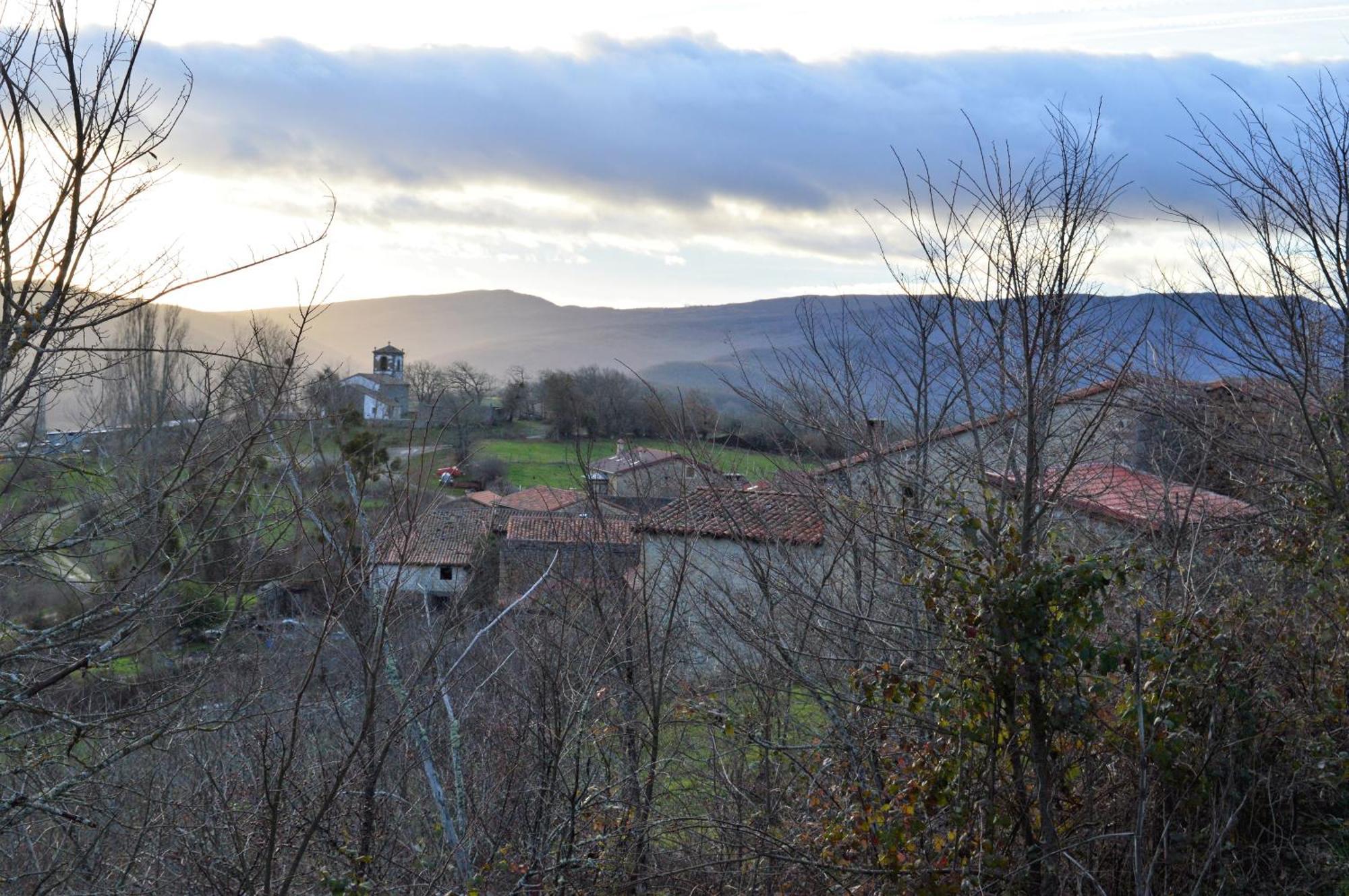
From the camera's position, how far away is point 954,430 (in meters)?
7.85

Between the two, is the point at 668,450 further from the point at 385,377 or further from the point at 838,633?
the point at 385,377

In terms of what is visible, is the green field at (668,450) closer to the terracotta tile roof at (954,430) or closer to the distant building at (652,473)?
the distant building at (652,473)

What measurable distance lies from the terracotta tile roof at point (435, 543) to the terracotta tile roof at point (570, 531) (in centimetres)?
62

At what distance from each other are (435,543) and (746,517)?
2.41 meters

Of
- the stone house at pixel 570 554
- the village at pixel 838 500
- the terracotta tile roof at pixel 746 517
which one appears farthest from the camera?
the stone house at pixel 570 554

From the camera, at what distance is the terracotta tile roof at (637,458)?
29.6ft

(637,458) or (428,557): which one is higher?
(637,458)

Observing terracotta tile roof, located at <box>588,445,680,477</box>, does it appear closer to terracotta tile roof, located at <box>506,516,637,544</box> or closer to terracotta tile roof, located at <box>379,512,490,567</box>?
terracotta tile roof, located at <box>506,516,637,544</box>

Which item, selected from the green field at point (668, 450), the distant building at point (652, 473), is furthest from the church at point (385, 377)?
the distant building at point (652, 473)

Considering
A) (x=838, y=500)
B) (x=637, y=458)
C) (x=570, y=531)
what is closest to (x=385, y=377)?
(x=570, y=531)

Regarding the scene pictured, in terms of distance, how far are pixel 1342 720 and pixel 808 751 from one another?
2.93m

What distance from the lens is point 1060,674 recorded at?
4.42 metres

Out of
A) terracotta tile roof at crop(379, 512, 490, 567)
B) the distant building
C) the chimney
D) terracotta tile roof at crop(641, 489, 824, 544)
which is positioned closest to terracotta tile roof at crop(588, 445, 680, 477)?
the distant building

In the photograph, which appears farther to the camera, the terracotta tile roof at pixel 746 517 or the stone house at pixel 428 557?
the terracotta tile roof at pixel 746 517
